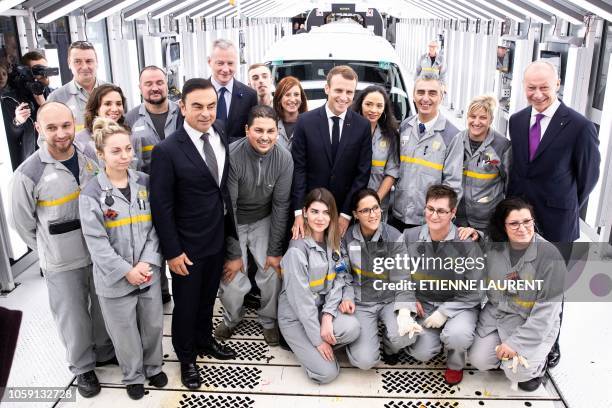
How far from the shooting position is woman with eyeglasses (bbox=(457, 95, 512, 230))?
344cm

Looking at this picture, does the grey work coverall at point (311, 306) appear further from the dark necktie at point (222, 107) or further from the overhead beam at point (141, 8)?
the overhead beam at point (141, 8)

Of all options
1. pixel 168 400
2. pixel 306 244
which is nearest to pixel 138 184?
pixel 306 244

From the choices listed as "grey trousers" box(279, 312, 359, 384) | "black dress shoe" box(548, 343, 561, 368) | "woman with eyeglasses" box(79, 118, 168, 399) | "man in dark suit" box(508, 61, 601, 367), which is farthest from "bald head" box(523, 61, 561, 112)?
"woman with eyeglasses" box(79, 118, 168, 399)

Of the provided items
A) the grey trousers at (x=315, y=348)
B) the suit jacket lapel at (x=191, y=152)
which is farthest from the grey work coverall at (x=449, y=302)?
the suit jacket lapel at (x=191, y=152)

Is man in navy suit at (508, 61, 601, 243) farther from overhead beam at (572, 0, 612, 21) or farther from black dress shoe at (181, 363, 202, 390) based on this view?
black dress shoe at (181, 363, 202, 390)

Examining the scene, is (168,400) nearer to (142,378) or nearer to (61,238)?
(142,378)

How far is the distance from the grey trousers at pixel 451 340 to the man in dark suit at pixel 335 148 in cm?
90

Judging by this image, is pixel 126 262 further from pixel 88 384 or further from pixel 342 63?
pixel 342 63

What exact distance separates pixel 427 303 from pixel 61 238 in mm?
2286

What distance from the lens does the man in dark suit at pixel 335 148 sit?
11.3 feet

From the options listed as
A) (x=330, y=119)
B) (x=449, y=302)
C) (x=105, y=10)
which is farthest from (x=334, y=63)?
(x=449, y=302)

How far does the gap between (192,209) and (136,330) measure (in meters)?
0.78

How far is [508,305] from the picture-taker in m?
3.16

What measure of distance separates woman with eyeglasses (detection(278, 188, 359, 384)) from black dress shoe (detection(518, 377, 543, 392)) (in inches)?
41.2
